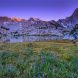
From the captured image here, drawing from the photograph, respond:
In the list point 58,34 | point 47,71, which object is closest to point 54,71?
point 47,71

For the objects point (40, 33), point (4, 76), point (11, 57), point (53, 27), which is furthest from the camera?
point (53, 27)

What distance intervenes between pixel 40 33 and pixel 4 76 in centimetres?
2624

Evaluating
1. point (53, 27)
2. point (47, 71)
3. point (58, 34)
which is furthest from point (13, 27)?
point (47, 71)

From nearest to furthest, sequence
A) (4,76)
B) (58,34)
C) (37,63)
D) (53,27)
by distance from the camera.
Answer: (4,76) → (37,63) → (58,34) → (53,27)

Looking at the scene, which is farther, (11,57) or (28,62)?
(11,57)

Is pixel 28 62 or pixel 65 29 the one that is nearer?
pixel 28 62

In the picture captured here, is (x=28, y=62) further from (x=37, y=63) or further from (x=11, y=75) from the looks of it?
(x=11, y=75)

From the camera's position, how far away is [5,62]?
8633 millimetres

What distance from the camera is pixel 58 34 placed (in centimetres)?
3059

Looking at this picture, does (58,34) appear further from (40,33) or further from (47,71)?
(47,71)

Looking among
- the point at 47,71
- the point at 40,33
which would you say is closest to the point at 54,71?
the point at 47,71

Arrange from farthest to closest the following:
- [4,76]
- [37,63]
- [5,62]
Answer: [5,62] → [37,63] → [4,76]

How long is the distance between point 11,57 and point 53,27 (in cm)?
2691

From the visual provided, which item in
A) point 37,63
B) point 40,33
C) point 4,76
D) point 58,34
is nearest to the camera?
point 4,76
